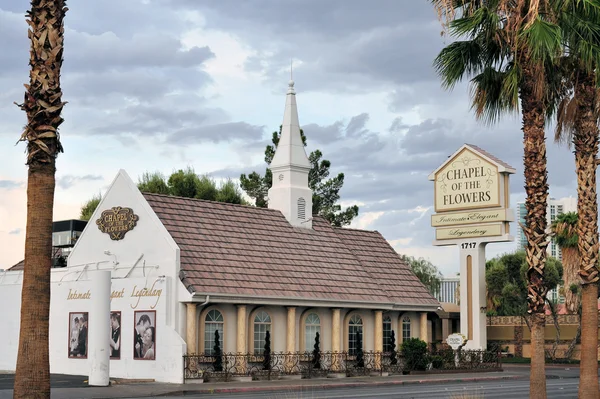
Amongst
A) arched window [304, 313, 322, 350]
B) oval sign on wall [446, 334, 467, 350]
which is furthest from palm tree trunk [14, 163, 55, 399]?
oval sign on wall [446, 334, 467, 350]

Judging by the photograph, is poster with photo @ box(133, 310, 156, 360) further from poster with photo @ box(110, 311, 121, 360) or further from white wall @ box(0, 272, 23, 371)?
white wall @ box(0, 272, 23, 371)

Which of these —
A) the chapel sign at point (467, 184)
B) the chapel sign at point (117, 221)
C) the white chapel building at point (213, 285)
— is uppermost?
the chapel sign at point (467, 184)

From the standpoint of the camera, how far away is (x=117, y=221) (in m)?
37.9

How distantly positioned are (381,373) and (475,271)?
8852 mm

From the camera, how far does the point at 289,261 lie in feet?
133

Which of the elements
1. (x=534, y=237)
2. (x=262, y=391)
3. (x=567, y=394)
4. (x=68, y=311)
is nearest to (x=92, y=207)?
(x=68, y=311)

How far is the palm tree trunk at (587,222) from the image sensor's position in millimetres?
20609

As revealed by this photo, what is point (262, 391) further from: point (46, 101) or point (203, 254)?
point (46, 101)

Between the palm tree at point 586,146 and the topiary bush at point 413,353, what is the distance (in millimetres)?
20868

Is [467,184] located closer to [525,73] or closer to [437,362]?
[437,362]

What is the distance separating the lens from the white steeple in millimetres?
43594

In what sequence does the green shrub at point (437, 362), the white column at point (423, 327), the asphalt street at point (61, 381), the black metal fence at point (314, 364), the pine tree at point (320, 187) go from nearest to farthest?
the asphalt street at point (61, 381)
the black metal fence at point (314, 364)
the green shrub at point (437, 362)
the white column at point (423, 327)
the pine tree at point (320, 187)

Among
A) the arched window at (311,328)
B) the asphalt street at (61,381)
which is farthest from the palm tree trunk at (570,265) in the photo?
the asphalt street at (61,381)

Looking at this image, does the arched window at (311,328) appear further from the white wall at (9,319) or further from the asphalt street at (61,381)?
the white wall at (9,319)
